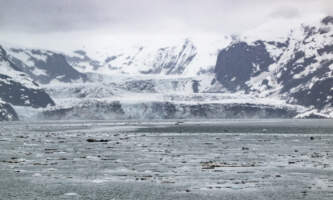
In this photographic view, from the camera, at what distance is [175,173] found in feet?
235

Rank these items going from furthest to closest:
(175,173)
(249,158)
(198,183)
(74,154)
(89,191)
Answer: (74,154) < (249,158) < (175,173) < (198,183) < (89,191)

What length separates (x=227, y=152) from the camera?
105188 millimetres

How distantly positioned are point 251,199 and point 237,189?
18.7 feet

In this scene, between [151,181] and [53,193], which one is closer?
[53,193]

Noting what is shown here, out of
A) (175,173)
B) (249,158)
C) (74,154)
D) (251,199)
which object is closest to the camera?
(251,199)

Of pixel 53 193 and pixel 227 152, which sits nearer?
pixel 53 193

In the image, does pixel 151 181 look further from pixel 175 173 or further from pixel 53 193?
pixel 53 193

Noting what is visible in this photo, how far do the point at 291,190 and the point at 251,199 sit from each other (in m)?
6.39

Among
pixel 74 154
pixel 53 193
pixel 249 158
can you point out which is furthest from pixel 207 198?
pixel 74 154

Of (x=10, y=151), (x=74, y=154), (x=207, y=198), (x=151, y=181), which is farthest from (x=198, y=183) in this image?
(x=10, y=151)

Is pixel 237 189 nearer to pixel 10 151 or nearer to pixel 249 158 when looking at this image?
pixel 249 158

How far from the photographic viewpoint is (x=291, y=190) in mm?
58594

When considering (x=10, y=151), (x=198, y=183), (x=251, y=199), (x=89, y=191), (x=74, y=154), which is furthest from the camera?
(x=10, y=151)

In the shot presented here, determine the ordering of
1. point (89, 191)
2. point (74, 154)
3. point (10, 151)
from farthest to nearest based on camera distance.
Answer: point (10, 151), point (74, 154), point (89, 191)
